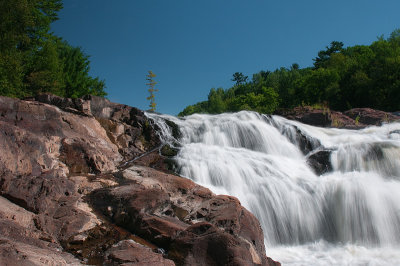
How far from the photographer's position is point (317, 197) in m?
7.90

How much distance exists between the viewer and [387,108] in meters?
28.4

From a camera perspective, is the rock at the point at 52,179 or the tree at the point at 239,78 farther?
the tree at the point at 239,78

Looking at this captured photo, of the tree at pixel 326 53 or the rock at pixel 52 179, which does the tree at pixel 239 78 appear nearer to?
the tree at pixel 326 53

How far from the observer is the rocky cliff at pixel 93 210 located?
10.9 feet

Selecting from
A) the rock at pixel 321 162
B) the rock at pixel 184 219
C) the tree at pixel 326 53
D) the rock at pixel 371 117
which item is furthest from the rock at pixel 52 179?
the tree at pixel 326 53

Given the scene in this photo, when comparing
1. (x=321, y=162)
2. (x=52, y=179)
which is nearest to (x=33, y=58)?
(x=52, y=179)

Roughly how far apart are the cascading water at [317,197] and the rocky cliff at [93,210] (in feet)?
6.85

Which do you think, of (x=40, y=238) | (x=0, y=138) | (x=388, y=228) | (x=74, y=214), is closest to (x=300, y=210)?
(x=388, y=228)

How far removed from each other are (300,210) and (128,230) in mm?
4998

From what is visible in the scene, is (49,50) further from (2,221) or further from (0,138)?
(2,221)

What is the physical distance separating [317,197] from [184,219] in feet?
15.4

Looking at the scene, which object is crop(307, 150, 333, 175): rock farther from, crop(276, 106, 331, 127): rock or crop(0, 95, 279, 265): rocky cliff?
crop(276, 106, 331, 127): rock

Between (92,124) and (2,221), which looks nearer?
(2,221)

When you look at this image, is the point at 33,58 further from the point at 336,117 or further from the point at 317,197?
the point at 336,117
